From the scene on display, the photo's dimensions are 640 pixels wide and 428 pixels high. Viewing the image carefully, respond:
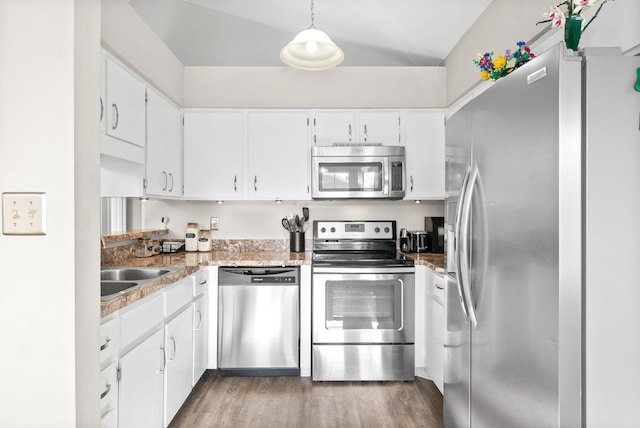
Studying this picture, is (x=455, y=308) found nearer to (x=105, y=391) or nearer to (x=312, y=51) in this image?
(x=105, y=391)

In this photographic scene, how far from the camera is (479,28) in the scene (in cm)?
266

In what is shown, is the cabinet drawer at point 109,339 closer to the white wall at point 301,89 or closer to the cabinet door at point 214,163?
the cabinet door at point 214,163

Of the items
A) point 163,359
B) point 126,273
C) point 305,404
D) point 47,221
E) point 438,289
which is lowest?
point 305,404

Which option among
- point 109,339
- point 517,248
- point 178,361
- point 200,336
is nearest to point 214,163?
point 200,336

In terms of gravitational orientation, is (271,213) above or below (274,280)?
above

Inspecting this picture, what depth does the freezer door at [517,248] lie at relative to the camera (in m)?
1.09

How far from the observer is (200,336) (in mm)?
2729

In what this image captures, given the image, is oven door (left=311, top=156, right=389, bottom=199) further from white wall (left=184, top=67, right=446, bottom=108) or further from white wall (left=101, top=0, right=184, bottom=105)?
white wall (left=101, top=0, right=184, bottom=105)

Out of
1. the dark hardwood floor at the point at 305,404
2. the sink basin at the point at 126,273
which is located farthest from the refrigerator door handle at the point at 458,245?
the sink basin at the point at 126,273

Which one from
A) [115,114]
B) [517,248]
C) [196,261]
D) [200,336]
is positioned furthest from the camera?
[196,261]

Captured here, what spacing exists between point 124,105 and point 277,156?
1.28 meters

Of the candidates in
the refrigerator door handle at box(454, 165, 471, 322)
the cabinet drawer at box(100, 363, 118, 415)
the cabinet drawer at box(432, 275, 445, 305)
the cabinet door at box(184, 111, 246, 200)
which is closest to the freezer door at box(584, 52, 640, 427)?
the refrigerator door handle at box(454, 165, 471, 322)

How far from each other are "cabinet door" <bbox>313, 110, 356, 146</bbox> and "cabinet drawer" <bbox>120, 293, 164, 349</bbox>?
6.11 feet

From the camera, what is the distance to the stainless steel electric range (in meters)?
2.85
